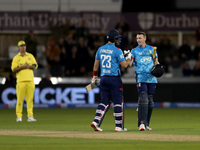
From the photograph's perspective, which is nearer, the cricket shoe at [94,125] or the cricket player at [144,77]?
the cricket shoe at [94,125]

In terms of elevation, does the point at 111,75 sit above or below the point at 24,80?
above

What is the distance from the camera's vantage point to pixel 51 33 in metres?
29.3

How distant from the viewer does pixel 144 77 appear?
14.1m

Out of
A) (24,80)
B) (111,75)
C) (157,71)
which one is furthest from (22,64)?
(157,71)

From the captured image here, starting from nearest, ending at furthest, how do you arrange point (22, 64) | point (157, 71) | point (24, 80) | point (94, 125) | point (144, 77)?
1. point (94, 125)
2. point (157, 71)
3. point (144, 77)
4. point (24, 80)
5. point (22, 64)

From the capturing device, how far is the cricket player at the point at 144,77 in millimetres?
14023

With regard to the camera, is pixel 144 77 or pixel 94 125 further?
pixel 144 77

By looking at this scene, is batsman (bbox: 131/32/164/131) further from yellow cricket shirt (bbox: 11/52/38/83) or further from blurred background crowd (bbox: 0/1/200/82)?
blurred background crowd (bbox: 0/1/200/82)

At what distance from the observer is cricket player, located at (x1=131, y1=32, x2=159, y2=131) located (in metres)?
14.0

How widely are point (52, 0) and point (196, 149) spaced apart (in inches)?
840

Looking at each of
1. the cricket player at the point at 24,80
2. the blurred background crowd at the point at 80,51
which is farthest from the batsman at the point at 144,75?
the blurred background crowd at the point at 80,51

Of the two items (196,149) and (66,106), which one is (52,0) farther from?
(196,149)

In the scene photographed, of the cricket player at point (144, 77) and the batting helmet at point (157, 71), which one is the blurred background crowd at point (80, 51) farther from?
the batting helmet at point (157, 71)

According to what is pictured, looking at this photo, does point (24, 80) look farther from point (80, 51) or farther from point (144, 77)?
point (80, 51)
